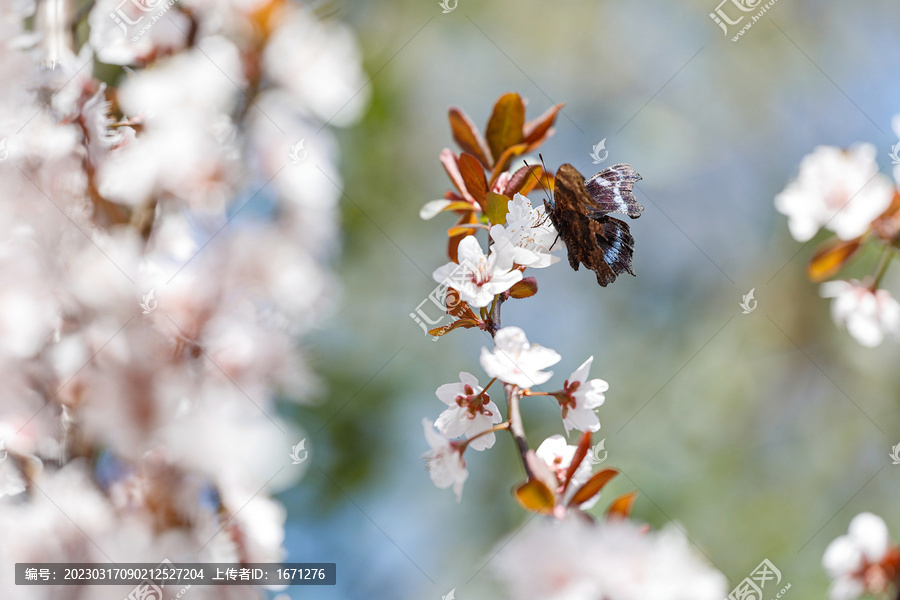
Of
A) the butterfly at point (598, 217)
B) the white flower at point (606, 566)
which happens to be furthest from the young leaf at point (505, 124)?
the white flower at point (606, 566)

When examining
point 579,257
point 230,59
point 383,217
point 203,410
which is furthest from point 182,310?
point 383,217

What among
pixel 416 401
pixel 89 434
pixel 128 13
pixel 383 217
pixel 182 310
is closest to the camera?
pixel 89 434

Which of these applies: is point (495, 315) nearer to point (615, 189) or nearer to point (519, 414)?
point (519, 414)

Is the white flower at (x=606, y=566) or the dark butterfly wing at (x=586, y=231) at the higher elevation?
the dark butterfly wing at (x=586, y=231)

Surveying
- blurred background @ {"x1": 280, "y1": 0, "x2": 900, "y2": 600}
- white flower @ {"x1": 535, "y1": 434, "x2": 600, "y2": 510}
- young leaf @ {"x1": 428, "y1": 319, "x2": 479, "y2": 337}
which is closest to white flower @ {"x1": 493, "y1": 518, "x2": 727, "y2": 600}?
white flower @ {"x1": 535, "y1": 434, "x2": 600, "y2": 510}

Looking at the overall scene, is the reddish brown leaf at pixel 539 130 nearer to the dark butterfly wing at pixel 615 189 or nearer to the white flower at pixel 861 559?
the dark butterfly wing at pixel 615 189

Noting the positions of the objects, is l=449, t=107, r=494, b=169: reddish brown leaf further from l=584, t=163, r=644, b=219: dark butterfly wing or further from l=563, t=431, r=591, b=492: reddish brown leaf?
l=563, t=431, r=591, b=492: reddish brown leaf

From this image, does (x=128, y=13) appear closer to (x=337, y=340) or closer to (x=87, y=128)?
(x=87, y=128)
